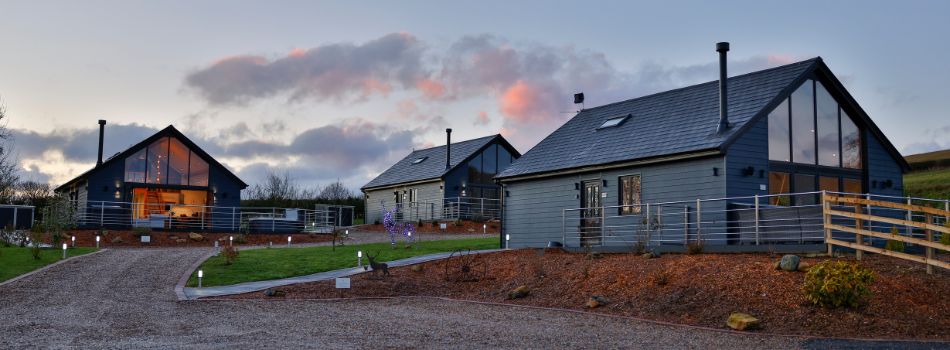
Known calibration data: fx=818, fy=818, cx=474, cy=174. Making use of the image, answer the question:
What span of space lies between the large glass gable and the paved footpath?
21547 mm

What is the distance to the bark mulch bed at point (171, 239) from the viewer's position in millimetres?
32438

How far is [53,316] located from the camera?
1416 cm

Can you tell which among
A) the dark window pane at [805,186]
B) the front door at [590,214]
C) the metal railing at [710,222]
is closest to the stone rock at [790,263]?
the metal railing at [710,222]

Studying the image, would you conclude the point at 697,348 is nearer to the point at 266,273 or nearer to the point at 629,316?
the point at 629,316

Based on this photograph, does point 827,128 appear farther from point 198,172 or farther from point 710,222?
point 198,172

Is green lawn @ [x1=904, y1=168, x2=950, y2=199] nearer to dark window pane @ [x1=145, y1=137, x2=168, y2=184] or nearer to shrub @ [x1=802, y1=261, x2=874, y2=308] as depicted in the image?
shrub @ [x1=802, y1=261, x2=874, y2=308]

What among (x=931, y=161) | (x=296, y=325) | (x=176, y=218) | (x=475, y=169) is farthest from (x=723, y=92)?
(x=931, y=161)

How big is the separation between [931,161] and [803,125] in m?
42.3

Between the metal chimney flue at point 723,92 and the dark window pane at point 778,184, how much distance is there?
1.98 m

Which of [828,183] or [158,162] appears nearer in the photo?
[828,183]

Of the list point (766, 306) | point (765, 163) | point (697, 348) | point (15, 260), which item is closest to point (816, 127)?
point (765, 163)

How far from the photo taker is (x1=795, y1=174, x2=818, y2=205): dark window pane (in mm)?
22078

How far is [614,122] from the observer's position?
27.0m

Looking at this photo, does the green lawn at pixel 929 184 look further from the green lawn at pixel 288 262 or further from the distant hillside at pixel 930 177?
the green lawn at pixel 288 262
